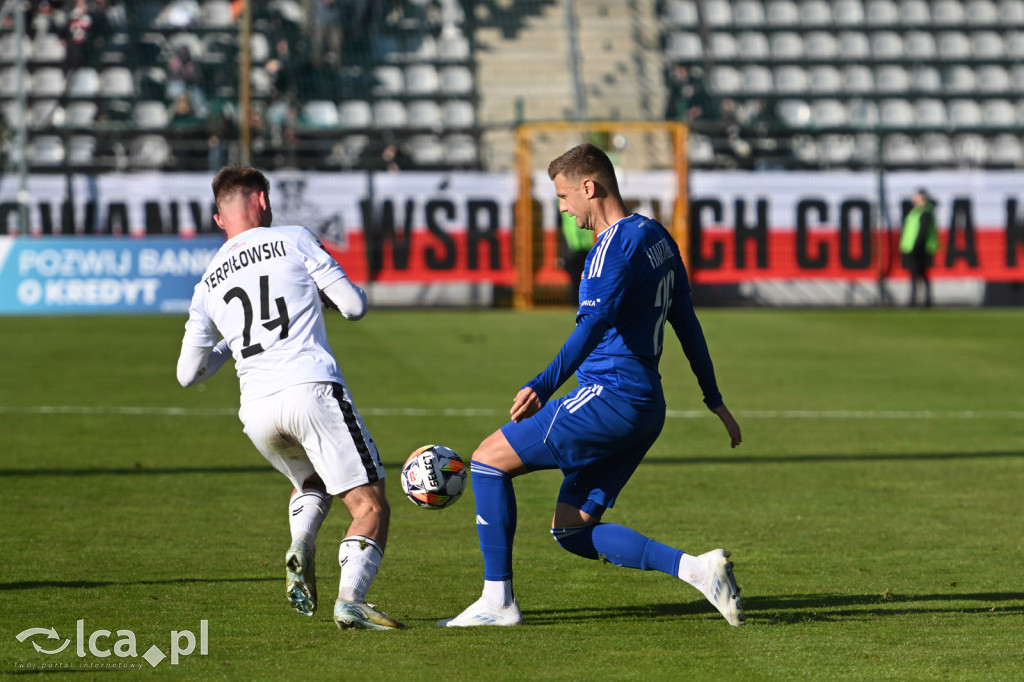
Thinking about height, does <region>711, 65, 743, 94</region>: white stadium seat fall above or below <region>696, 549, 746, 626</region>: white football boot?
above

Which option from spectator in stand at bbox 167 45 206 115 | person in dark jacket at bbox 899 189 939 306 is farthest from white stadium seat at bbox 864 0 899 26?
spectator in stand at bbox 167 45 206 115

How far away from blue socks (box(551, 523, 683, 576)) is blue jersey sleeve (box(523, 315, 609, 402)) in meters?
0.77

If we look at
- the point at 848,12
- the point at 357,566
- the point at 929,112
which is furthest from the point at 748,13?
the point at 357,566

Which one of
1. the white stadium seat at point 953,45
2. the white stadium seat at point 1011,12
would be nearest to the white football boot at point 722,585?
the white stadium seat at point 953,45

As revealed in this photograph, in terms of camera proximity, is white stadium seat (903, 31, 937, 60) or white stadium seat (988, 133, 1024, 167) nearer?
white stadium seat (988, 133, 1024, 167)

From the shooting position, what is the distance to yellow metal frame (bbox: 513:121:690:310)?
82.3ft

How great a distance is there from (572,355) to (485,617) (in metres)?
1.12

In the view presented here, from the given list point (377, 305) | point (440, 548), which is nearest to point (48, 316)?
point (377, 305)

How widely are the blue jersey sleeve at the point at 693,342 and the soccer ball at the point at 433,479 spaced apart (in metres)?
1.01

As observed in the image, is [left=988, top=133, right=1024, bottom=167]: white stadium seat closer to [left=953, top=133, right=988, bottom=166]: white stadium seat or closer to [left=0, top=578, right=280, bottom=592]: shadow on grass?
[left=953, top=133, right=988, bottom=166]: white stadium seat

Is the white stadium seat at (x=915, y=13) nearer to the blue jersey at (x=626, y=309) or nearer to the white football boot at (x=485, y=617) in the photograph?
the blue jersey at (x=626, y=309)

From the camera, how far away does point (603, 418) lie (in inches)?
205

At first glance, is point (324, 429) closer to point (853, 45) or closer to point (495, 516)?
point (495, 516)

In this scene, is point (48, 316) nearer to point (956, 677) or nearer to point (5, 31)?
point (5, 31)
